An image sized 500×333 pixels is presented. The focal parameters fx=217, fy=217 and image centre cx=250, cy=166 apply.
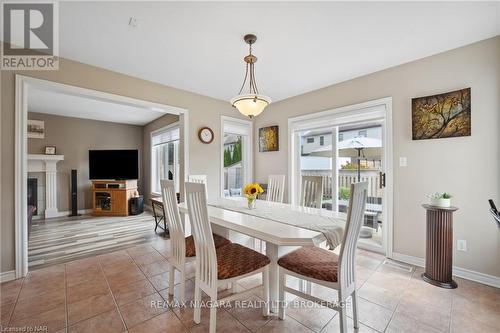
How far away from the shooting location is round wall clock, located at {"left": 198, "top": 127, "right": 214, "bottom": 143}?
3796 millimetres

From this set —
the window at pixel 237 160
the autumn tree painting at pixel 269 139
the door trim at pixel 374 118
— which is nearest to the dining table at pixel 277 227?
the door trim at pixel 374 118

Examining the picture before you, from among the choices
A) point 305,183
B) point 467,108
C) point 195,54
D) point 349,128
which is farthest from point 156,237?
point 467,108

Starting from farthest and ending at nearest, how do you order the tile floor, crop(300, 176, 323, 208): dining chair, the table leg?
1. crop(300, 176, 323, 208): dining chair
2. the table leg
3. the tile floor

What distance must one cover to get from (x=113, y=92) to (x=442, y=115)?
13.2 feet

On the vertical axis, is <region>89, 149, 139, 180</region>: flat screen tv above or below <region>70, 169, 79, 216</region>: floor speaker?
above

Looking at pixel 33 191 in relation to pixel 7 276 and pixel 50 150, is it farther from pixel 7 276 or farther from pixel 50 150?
pixel 7 276

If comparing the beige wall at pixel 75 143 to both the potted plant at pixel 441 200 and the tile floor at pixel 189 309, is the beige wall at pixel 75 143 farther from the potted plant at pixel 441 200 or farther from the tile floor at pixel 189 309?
the potted plant at pixel 441 200

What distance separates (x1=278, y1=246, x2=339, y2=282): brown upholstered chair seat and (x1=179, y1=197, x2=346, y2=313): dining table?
0.09 metres

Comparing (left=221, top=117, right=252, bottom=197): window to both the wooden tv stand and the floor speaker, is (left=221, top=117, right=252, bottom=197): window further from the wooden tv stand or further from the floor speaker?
the floor speaker

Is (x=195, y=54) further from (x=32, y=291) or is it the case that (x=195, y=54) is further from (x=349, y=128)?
(x=32, y=291)

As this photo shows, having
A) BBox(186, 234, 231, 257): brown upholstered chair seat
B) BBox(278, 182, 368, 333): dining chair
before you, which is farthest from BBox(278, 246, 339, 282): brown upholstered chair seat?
BBox(186, 234, 231, 257): brown upholstered chair seat

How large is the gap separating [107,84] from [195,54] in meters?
1.31

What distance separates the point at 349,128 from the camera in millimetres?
3414

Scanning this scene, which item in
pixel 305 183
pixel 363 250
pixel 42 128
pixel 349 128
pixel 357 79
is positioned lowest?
pixel 363 250
